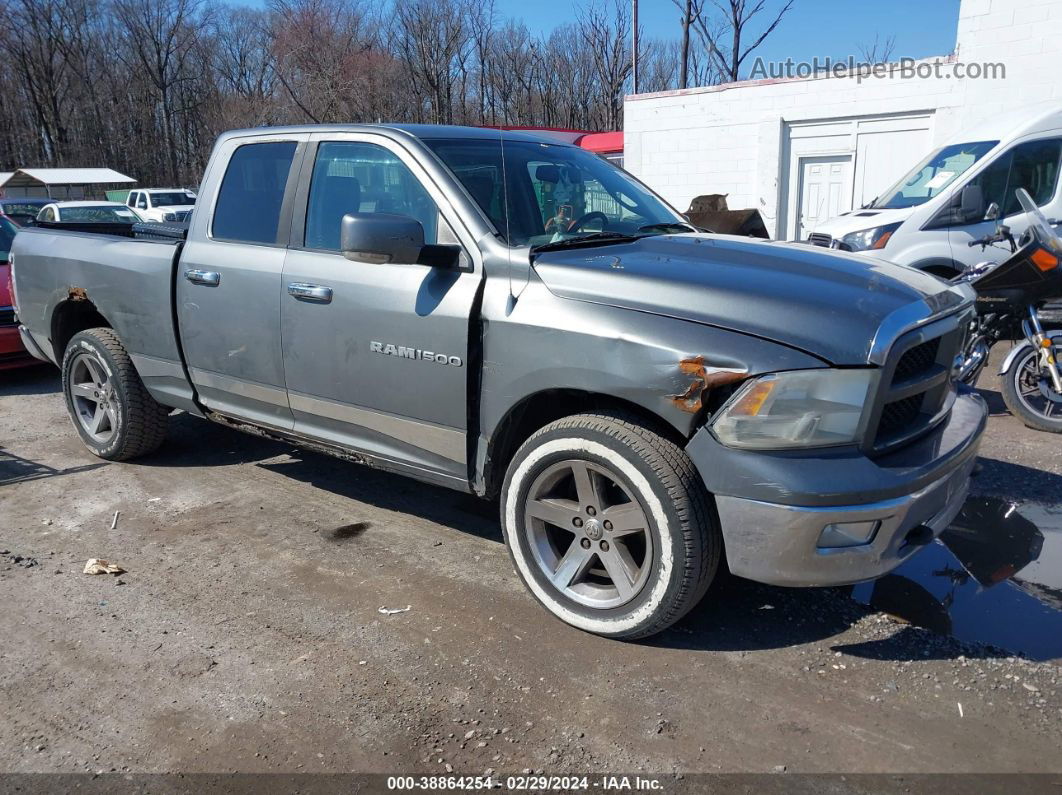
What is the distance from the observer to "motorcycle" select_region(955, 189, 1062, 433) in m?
5.86

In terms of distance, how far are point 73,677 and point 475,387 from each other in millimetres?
1877

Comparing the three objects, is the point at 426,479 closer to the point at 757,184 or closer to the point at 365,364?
the point at 365,364

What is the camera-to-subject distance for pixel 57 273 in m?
5.33

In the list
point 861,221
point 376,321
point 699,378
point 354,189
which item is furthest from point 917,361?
point 861,221

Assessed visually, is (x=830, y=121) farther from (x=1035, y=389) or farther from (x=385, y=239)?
(x=385, y=239)

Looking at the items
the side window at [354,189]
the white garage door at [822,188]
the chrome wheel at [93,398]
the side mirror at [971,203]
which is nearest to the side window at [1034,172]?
the side mirror at [971,203]

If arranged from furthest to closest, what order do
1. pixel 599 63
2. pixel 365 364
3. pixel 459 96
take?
pixel 599 63
pixel 459 96
pixel 365 364

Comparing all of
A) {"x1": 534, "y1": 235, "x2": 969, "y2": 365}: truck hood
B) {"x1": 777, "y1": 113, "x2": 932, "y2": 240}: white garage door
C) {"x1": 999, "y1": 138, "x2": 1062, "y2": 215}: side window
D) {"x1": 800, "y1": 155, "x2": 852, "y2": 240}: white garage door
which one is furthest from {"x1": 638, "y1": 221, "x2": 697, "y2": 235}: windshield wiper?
{"x1": 800, "y1": 155, "x2": 852, "y2": 240}: white garage door

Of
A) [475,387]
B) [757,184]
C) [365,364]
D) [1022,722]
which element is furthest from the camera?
[757,184]

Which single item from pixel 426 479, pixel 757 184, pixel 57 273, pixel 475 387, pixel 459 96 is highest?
pixel 459 96

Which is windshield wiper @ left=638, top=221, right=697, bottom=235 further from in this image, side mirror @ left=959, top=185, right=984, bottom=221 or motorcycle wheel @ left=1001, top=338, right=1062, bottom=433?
side mirror @ left=959, top=185, right=984, bottom=221

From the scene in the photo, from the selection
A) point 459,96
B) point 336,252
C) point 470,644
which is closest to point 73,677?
point 470,644

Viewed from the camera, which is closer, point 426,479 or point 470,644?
point 470,644

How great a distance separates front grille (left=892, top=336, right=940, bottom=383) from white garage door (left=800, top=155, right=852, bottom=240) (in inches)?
477
